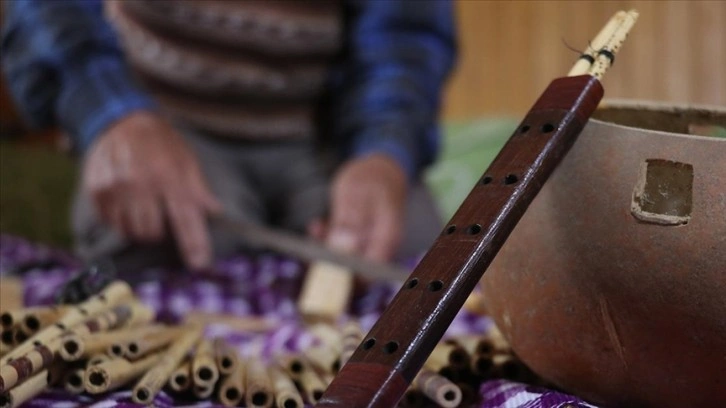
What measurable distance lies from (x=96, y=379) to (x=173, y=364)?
7cm

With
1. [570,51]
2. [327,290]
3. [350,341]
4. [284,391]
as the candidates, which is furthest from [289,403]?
Answer: [327,290]

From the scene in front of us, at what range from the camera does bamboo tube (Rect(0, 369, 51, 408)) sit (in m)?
0.52

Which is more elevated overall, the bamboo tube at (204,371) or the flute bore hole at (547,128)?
the flute bore hole at (547,128)

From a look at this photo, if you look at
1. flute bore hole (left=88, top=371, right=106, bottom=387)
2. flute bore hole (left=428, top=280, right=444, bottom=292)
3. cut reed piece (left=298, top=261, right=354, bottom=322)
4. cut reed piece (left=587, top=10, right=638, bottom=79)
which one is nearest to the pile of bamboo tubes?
flute bore hole (left=88, top=371, right=106, bottom=387)

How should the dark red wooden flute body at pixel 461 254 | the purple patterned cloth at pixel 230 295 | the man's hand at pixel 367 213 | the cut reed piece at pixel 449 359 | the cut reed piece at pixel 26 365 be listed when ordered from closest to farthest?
the dark red wooden flute body at pixel 461 254 → the cut reed piece at pixel 26 365 → the cut reed piece at pixel 449 359 → the purple patterned cloth at pixel 230 295 → the man's hand at pixel 367 213

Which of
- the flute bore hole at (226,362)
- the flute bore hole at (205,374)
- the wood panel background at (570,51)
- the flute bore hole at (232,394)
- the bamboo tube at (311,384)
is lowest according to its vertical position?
the flute bore hole at (232,394)

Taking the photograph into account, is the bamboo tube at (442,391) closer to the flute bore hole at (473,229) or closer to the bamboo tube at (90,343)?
the flute bore hole at (473,229)

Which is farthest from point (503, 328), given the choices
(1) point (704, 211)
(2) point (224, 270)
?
(2) point (224, 270)

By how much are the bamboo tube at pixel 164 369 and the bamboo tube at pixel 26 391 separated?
6cm

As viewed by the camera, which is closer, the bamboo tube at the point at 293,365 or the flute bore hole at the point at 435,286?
the flute bore hole at the point at 435,286

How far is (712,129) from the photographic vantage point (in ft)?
1.99

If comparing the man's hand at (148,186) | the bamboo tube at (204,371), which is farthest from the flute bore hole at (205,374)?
the man's hand at (148,186)

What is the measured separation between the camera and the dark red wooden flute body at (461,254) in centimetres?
42

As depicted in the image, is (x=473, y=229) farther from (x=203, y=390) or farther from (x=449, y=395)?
(x=203, y=390)
